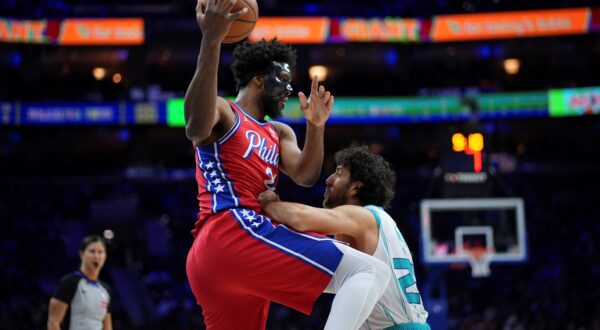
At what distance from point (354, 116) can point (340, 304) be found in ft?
66.6

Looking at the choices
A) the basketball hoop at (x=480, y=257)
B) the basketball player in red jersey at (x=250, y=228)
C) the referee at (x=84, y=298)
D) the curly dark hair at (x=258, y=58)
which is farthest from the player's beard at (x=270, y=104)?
the basketball hoop at (x=480, y=257)

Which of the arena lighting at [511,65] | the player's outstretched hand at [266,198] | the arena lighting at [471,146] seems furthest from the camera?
the arena lighting at [511,65]

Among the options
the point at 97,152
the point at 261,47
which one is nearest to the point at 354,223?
the point at 261,47

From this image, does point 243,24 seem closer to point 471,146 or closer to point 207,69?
point 207,69

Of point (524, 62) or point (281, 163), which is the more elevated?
point (524, 62)

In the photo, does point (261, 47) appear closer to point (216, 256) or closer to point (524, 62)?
point (216, 256)

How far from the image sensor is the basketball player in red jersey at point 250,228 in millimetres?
4156

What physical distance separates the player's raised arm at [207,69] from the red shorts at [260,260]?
0.57 m

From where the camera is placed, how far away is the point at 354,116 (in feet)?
79.9

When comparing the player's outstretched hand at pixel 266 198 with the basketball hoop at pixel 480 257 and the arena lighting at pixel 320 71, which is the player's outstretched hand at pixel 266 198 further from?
the arena lighting at pixel 320 71

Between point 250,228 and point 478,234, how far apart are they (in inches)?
423

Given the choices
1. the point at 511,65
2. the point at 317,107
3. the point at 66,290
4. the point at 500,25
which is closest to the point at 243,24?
the point at 317,107

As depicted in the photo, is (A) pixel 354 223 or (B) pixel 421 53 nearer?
(A) pixel 354 223

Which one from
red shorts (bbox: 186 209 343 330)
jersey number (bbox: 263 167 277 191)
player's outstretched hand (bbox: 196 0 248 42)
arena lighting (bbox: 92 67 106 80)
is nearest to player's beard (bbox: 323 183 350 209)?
jersey number (bbox: 263 167 277 191)
